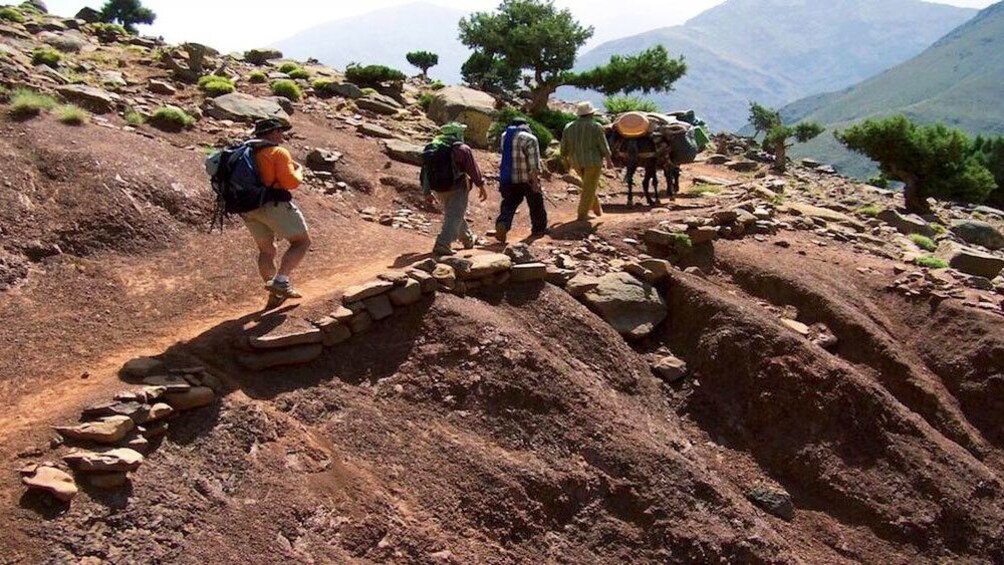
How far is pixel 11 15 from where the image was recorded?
22859mm

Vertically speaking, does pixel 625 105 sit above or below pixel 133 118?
below

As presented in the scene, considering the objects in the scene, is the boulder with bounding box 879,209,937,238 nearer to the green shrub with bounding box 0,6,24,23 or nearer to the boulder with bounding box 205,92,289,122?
the boulder with bounding box 205,92,289,122

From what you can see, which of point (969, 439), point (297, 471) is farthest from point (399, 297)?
point (969, 439)

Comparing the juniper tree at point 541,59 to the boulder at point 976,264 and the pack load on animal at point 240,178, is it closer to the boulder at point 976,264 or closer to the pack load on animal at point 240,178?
the boulder at point 976,264

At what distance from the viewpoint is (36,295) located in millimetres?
8281

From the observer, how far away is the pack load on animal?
7.62 m

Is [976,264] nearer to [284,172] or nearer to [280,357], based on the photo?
[284,172]

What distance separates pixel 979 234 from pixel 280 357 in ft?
64.6

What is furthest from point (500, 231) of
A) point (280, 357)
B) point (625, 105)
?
point (625, 105)

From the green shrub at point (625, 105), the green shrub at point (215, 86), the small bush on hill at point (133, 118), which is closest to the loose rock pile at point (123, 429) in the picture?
the small bush on hill at point (133, 118)

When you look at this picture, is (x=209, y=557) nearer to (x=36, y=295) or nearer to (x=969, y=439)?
(x=36, y=295)

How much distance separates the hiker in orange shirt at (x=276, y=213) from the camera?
7.66m

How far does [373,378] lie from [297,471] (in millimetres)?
1448

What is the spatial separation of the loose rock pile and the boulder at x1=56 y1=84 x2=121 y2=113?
886cm
